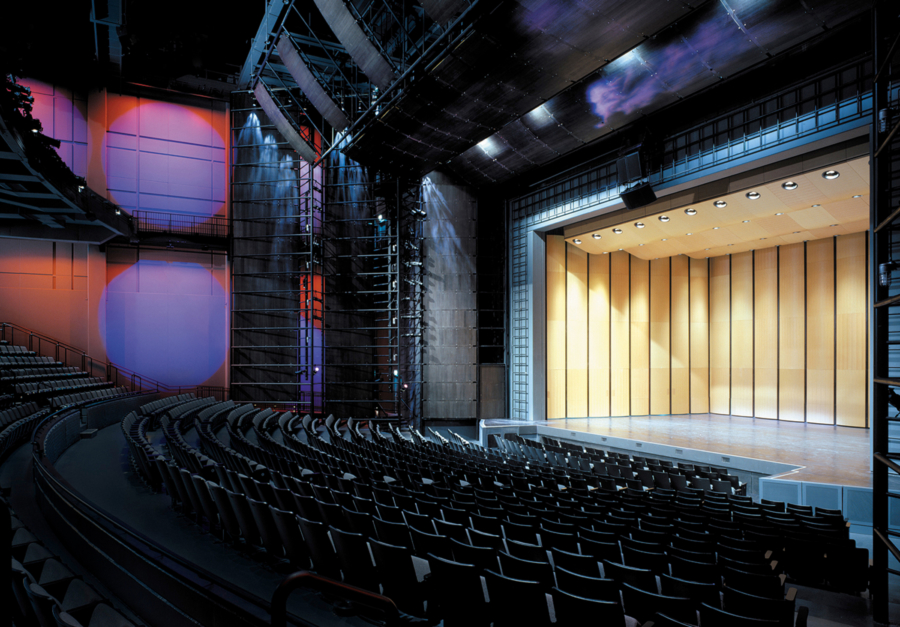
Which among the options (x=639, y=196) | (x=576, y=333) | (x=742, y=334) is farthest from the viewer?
(x=742, y=334)

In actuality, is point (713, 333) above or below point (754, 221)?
below

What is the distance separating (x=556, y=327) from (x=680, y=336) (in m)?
5.93

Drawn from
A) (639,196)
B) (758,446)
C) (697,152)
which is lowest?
(758,446)

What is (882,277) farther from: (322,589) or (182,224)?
(182,224)

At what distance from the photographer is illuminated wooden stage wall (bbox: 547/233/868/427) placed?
16266 mm

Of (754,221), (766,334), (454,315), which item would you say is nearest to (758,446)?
(754,221)

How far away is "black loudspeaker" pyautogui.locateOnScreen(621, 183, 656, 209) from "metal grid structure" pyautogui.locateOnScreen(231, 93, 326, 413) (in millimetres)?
10687

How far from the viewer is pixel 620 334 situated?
19.3 m

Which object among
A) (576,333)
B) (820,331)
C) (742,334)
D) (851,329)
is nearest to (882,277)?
(576,333)

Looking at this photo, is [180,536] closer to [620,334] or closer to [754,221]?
[754,221]

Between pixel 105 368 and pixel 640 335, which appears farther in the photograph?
pixel 640 335

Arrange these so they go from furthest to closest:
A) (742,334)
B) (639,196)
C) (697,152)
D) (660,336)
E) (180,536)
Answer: (660,336) → (742,334) → (639,196) → (697,152) → (180,536)

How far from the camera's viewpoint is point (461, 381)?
17484 mm

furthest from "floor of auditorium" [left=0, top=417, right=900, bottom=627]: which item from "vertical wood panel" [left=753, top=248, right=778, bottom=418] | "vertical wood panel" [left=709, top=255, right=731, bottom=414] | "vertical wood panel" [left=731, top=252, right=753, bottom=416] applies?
"vertical wood panel" [left=709, top=255, right=731, bottom=414]
